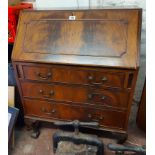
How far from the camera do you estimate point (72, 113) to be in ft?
5.07

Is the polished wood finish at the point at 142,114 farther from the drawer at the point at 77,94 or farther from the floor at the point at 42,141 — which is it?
the drawer at the point at 77,94

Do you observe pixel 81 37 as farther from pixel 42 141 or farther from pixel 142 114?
pixel 42 141

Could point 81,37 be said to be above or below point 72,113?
above

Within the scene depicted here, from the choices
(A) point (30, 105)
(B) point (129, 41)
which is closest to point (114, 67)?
(B) point (129, 41)

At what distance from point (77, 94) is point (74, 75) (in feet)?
0.55

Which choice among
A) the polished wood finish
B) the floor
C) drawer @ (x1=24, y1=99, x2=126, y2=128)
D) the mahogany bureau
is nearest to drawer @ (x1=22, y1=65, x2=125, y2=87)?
the mahogany bureau

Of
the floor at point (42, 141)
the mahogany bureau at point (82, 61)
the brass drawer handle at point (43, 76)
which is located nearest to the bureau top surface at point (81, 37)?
the mahogany bureau at point (82, 61)

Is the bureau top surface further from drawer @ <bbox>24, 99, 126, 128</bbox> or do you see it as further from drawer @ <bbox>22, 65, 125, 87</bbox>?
drawer @ <bbox>24, 99, 126, 128</bbox>

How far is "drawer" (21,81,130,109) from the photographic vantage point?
4.46 feet

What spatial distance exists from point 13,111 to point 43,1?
985 millimetres

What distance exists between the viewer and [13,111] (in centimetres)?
164

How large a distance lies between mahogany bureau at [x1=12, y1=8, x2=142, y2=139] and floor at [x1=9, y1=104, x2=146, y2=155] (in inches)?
12.3

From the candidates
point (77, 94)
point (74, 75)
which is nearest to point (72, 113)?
point (77, 94)
